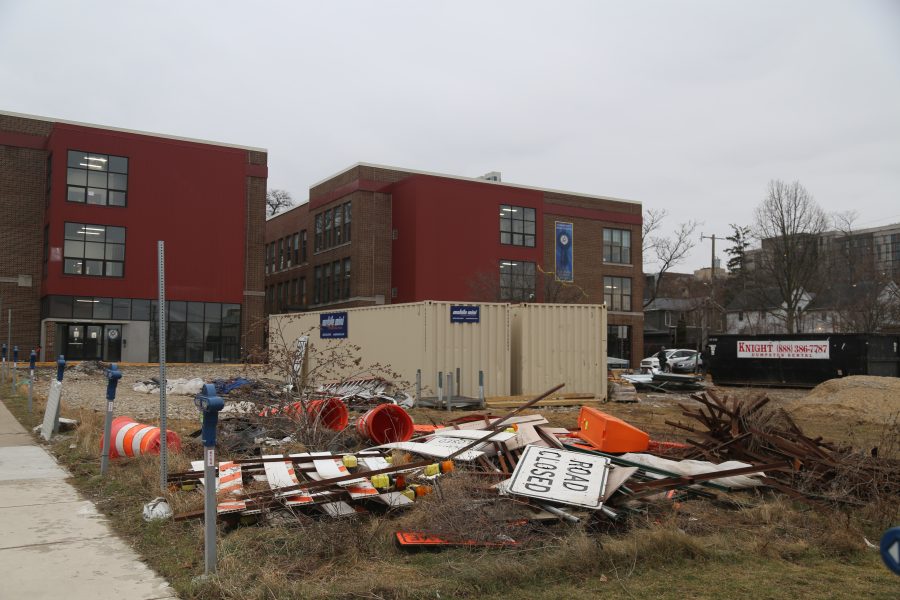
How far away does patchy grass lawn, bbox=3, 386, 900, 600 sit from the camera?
4.68m

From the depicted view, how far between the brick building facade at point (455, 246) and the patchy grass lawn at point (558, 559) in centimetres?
3644

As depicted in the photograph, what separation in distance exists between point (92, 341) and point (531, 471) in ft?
117

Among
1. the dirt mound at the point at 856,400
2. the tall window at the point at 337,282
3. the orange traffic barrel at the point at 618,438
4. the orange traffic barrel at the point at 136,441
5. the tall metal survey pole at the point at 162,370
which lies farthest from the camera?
the tall window at the point at 337,282

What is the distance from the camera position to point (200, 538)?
18.5 feet

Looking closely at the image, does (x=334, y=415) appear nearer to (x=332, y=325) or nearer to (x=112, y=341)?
(x=332, y=325)

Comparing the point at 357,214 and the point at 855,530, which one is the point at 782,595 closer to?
the point at 855,530

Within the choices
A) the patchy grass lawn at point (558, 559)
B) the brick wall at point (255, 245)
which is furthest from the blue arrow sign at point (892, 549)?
the brick wall at point (255, 245)

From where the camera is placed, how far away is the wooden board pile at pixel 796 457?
7.28 meters

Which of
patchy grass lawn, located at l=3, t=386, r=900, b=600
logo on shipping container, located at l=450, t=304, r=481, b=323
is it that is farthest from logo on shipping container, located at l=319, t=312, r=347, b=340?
patchy grass lawn, located at l=3, t=386, r=900, b=600

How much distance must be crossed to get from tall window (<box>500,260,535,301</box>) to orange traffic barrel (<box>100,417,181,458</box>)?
3655 cm

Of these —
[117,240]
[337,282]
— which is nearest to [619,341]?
[337,282]

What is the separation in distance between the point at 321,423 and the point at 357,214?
3627cm

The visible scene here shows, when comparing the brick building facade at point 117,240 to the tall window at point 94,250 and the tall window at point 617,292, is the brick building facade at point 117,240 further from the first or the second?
the tall window at point 617,292

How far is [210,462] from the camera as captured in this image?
463 centimetres
